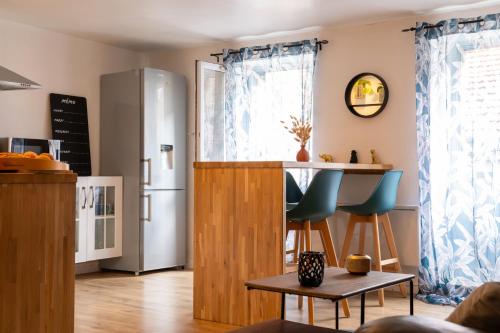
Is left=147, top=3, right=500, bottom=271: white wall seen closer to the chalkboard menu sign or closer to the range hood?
the chalkboard menu sign

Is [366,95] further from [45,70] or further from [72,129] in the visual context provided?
[45,70]

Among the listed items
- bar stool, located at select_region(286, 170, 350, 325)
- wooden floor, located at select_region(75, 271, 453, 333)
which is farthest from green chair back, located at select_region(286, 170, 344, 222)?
wooden floor, located at select_region(75, 271, 453, 333)

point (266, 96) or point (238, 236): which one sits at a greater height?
point (266, 96)

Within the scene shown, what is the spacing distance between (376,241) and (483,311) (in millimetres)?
3494

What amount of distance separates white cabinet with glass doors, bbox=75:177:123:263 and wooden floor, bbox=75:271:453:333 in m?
0.29

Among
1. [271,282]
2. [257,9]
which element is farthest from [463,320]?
[257,9]

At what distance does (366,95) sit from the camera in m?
5.55

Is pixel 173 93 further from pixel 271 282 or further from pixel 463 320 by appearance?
pixel 463 320

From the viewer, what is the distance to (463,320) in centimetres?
138

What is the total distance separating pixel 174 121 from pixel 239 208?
8.76ft

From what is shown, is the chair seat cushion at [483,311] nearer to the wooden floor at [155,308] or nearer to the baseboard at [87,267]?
the wooden floor at [155,308]

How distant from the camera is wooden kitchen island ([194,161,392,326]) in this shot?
Result: 3840 millimetres

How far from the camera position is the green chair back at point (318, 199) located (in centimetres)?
412

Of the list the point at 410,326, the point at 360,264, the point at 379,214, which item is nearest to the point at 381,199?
the point at 379,214
